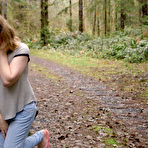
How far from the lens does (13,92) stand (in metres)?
2.60

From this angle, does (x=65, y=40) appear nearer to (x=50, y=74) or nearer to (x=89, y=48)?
(x=89, y=48)

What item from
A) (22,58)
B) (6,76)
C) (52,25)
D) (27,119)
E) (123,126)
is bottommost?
(123,126)

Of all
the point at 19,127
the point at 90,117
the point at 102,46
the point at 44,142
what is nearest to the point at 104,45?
the point at 102,46

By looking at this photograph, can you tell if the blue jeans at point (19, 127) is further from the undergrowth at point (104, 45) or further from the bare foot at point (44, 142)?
the undergrowth at point (104, 45)

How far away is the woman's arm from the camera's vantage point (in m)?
2.49

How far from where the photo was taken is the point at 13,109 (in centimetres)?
261

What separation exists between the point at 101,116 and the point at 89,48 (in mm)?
16412

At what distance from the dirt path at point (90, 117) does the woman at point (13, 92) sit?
5.84 feet

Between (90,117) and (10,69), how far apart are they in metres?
3.56

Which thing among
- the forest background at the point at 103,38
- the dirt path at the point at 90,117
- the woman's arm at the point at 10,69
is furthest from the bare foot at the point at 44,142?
the forest background at the point at 103,38

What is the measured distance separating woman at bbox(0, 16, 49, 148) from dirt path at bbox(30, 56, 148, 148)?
1.78 m

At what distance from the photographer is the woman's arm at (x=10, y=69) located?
2.49 m

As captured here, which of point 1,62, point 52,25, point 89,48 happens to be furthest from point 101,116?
point 52,25

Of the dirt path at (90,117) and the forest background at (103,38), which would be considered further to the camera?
the forest background at (103,38)
